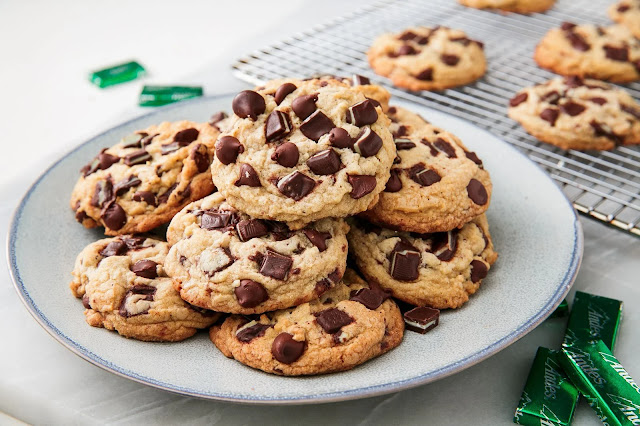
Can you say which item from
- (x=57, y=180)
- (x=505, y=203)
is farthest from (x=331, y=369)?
(x=57, y=180)

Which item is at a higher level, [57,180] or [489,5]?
[57,180]

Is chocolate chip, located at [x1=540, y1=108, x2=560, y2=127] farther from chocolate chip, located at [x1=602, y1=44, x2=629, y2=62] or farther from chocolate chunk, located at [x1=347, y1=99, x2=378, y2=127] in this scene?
chocolate chunk, located at [x1=347, y1=99, x2=378, y2=127]

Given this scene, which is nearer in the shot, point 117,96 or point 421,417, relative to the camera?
point 421,417

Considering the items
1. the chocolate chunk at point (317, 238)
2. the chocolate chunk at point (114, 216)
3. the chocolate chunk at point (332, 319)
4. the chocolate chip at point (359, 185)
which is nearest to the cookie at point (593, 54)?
the chocolate chip at point (359, 185)

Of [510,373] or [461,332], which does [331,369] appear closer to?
[461,332]

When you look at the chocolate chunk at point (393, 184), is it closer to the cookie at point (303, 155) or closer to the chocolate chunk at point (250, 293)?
the cookie at point (303, 155)

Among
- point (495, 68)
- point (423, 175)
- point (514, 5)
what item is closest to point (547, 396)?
point (423, 175)

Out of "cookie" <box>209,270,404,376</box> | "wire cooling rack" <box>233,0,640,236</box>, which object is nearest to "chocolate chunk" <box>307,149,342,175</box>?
"cookie" <box>209,270,404,376</box>
